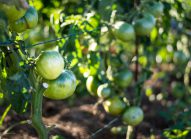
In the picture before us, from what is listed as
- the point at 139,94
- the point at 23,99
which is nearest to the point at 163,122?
the point at 139,94

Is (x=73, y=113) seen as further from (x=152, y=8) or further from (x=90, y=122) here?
(x=152, y=8)

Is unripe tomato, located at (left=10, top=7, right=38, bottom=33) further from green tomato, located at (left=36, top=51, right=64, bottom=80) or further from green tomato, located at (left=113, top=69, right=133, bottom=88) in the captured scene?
green tomato, located at (left=113, top=69, right=133, bottom=88)

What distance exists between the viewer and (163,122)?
3.17m

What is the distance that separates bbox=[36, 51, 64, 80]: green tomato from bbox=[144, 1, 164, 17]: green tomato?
3.63 feet

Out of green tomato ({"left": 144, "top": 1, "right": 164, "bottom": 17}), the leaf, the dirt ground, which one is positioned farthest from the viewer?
the dirt ground

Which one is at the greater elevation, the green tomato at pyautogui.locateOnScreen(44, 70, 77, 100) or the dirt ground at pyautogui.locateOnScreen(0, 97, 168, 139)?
the green tomato at pyautogui.locateOnScreen(44, 70, 77, 100)

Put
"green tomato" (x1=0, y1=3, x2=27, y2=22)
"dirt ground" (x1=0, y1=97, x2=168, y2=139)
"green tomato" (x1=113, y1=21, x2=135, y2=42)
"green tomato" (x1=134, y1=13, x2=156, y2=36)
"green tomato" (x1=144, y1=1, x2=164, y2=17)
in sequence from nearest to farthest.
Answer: "green tomato" (x1=0, y1=3, x2=27, y2=22) → "green tomato" (x1=113, y1=21, x2=135, y2=42) → "green tomato" (x1=134, y1=13, x2=156, y2=36) → "green tomato" (x1=144, y1=1, x2=164, y2=17) → "dirt ground" (x1=0, y1=97, x2=168, y2=139)

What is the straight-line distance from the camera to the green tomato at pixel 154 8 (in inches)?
95.6

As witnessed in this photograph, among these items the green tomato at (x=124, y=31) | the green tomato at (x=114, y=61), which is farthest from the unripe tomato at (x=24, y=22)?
the green tomato at (x=114, y=61)

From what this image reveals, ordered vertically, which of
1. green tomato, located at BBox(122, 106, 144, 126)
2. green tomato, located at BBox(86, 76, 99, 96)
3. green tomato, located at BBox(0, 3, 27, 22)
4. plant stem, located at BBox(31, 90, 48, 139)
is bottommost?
green tomato, located at BBox(122, 106, 144, 126)

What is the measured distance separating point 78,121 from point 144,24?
91 cm

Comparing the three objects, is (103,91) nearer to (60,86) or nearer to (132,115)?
(132,115)

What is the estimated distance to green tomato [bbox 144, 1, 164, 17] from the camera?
2.43m

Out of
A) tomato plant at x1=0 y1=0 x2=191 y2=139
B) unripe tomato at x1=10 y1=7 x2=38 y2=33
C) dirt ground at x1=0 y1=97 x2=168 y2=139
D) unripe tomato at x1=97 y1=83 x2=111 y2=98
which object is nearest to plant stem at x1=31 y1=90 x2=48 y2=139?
tomato plant at x1=0 y1=0 x2=191 y2=139
